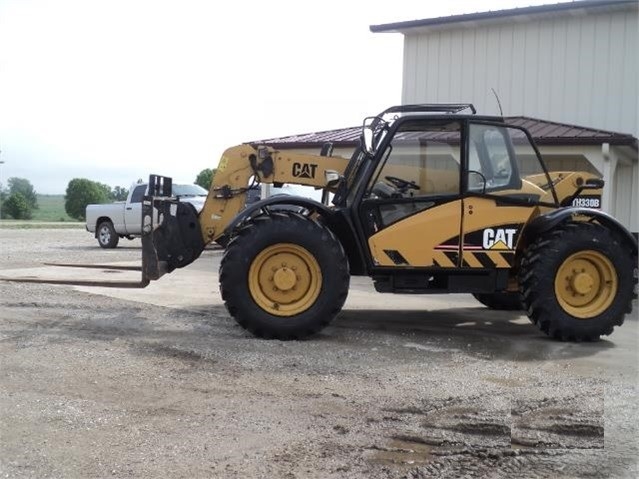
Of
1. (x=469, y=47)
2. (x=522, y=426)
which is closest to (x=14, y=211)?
(x=469, y=47)

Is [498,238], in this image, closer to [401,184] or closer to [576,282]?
[576,282]

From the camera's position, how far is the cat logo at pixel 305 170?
7805mm

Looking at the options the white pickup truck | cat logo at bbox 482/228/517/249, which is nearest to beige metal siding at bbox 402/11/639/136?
the white pickup truck

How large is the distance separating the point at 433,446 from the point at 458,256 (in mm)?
A: 3289

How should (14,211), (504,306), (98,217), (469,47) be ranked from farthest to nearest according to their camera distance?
(14,211)
(98,217)
(469,47)
(504,306)

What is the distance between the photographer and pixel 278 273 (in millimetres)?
6965

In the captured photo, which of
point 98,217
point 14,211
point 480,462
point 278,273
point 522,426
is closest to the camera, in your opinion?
point 480,462

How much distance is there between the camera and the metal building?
49.8 feet

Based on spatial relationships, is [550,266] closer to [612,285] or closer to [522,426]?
[612,285]

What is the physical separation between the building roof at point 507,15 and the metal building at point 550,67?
0.02m

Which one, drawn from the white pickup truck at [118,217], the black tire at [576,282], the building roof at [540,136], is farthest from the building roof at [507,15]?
the black tire at [576,282]

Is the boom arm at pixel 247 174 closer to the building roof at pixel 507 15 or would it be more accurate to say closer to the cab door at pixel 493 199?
the cab door at pixel 493 199

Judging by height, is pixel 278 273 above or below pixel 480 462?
above

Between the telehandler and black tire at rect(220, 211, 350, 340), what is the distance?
0.04 feet
